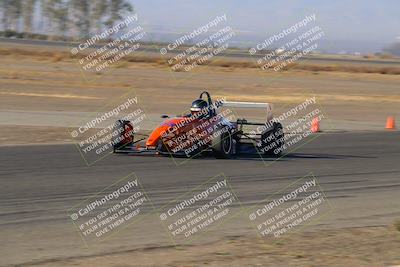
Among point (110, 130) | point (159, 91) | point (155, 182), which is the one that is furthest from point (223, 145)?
point (159, 91)

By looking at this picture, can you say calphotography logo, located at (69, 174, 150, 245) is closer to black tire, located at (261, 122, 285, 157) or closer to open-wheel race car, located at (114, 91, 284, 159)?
open-wheel race car, located at (114, 91, 284, 159)

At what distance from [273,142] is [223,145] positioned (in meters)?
1.51

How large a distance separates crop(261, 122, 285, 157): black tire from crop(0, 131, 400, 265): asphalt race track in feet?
1.05

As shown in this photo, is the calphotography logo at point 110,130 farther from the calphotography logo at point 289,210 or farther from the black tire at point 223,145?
the calphotography logo at point 289,210

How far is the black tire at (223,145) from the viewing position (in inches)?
685

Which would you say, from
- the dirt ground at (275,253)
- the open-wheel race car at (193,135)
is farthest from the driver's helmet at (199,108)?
the dirt ground at (275,253)

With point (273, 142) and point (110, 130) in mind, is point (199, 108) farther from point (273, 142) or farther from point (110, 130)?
point (110, 130)

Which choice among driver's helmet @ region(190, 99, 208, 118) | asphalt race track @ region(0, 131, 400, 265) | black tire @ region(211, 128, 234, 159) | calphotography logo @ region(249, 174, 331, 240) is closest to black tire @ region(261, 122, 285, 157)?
asphalt race track @ region(0, 131, 400, 265)

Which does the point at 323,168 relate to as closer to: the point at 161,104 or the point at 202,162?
the point at 202,162

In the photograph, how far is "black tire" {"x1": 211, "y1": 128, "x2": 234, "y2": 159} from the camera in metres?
17.4

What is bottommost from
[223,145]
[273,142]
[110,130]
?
[273,142]

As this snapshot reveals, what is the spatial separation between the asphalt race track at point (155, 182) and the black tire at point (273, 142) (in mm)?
321

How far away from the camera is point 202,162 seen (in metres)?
17.1

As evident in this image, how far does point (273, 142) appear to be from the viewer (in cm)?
1862
